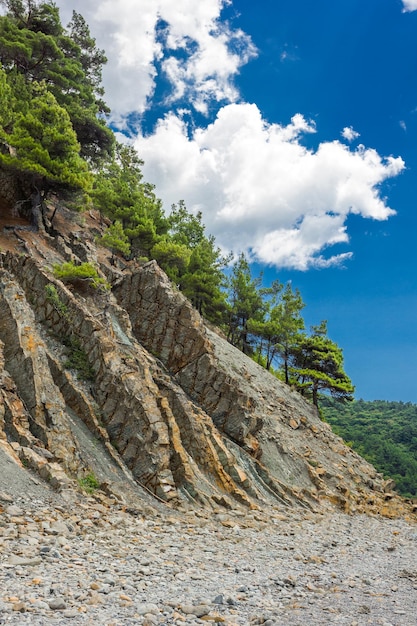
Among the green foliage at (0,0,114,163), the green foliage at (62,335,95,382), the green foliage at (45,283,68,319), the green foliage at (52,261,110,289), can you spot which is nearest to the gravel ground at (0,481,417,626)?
the green foliage at (62,335,95,382)

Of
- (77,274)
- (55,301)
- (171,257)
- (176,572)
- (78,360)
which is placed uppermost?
(171,257)

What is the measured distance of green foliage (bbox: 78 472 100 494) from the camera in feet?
50.2

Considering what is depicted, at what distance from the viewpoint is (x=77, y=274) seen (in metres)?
25.7

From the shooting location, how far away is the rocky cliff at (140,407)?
55.6ft

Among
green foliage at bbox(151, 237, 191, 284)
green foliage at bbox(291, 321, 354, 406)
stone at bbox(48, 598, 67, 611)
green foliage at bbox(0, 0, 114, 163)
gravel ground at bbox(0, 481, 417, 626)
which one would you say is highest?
green foliage at bbox(0, 0, 114, 163)

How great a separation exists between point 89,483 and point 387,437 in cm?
10281

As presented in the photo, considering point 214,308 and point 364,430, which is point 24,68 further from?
point 364,430

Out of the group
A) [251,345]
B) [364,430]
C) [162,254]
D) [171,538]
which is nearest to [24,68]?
[162,254]

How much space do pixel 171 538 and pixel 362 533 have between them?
531 inches

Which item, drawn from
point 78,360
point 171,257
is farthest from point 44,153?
point 78,360

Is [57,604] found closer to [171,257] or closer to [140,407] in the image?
[140,407]

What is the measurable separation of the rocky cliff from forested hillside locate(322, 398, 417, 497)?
68.8 ft

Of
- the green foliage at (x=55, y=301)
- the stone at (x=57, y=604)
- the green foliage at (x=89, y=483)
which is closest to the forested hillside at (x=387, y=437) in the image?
the green foliage at (x=55, y=301)

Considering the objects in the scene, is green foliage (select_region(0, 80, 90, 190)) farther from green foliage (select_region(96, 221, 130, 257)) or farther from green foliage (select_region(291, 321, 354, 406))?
green foliage (select_region(291, 321, 354, 406))
